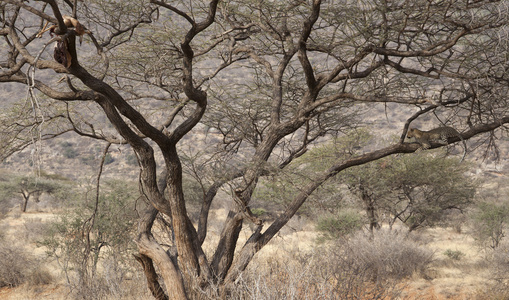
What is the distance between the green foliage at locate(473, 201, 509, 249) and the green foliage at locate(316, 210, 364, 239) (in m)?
5.03

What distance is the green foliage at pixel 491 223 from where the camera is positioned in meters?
15.5

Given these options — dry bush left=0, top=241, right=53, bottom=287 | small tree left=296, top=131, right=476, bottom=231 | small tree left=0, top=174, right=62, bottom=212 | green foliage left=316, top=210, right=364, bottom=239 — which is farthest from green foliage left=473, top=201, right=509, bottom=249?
small tree left=0, top=174, right=62, bottom=212

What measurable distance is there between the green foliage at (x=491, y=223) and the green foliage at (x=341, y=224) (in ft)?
16.5

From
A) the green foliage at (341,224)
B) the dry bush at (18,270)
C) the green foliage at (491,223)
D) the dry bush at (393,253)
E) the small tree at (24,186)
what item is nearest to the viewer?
the dry bush at (393,253)

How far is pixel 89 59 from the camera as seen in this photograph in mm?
5883

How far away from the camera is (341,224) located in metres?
14.0

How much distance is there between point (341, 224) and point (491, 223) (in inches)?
238

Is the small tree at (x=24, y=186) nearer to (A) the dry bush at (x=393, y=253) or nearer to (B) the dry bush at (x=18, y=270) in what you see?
(B) the dry bush at (x=18, y=270)

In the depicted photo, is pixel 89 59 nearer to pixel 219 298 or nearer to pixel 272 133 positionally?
pixel 272 133

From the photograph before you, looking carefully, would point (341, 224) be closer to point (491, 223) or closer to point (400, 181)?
point (400, 181)

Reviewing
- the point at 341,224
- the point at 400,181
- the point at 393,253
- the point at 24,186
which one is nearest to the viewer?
the point at 393,253

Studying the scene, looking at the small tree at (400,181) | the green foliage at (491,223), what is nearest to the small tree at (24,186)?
the small tree at (400,181)

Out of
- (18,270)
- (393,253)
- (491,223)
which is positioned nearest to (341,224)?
(393,253)

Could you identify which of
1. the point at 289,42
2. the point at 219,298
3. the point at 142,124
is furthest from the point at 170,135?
the point at 289,42
